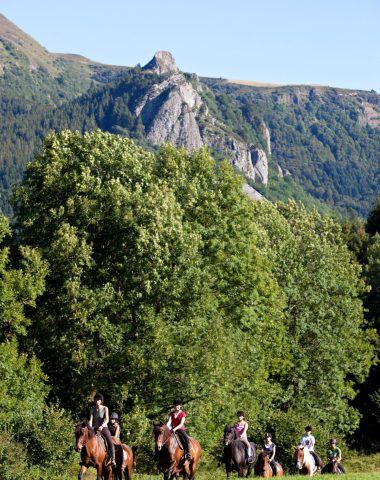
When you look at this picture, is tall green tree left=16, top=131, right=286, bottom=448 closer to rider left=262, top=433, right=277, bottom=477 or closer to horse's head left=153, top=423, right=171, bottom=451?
rider left=262, top=433, right=277, bottom=477

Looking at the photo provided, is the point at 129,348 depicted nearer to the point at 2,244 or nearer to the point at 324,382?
the point at 2,244

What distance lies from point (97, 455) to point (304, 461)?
1179 cm

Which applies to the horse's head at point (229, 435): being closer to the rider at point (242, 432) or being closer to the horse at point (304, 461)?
the rider at point (242, 432)

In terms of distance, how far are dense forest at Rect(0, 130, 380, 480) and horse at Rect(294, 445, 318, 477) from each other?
24.4ft

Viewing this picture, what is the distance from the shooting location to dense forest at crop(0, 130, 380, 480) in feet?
130

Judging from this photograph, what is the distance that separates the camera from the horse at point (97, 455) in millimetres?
25031

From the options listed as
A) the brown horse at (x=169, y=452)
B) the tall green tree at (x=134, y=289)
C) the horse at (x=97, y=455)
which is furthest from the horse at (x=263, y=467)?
the horse at (x=97, y=455)

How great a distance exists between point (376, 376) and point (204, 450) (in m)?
33.2

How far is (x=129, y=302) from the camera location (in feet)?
135

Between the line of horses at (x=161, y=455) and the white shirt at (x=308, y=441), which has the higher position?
the line of horses at (x=161, y=455)

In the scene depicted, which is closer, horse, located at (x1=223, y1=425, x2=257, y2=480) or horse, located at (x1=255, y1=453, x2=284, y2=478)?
horse, located at (x1=223, y1=425, x2=257, y2=480)

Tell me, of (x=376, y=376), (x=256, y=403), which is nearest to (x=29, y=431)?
(x=256, y=403)

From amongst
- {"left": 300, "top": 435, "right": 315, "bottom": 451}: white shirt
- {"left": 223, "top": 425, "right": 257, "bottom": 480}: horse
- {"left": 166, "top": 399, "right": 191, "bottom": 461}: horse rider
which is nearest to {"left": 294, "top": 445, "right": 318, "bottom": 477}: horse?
{"left": 300, "top": 435, "right": 315, "bottom": 451}: white shirt

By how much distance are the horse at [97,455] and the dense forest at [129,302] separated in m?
7.59
